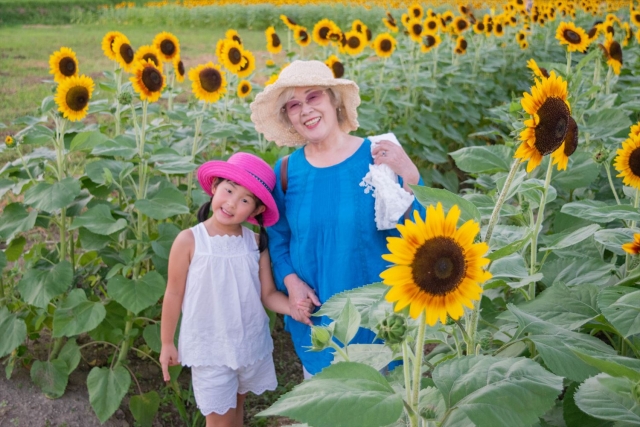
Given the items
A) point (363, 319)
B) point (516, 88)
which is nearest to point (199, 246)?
point (363, 319)

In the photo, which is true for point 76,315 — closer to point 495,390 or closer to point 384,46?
point 495,390

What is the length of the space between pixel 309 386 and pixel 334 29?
4.59 meters

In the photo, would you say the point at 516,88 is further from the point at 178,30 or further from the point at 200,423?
the point at 178,30

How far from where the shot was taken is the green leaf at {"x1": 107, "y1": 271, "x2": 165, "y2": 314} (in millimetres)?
2479

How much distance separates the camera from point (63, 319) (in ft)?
8.48

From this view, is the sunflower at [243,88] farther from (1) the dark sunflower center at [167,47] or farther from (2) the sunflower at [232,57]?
(1) the dark sunflower center at [167,47]

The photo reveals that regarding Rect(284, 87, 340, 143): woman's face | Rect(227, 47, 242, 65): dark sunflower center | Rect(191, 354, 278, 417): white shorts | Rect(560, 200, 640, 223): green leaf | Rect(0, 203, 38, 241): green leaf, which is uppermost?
Rect(227, 47, 242, 65): dark sunflower center

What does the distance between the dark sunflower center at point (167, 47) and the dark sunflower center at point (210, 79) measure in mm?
304

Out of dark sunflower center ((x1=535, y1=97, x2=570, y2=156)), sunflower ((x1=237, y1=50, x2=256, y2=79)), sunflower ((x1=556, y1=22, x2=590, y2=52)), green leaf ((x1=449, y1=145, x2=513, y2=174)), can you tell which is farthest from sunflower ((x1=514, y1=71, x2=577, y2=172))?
sunflower ((x1=237, y1=50, x2=256, y2=79))

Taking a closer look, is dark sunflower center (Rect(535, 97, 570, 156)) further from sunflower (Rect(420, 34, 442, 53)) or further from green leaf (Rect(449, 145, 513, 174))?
sunflower (Rect(420, 34, 442, 53))

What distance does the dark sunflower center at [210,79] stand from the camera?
127 inches

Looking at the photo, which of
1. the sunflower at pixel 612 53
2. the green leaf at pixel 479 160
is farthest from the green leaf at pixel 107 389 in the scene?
the sunflower at pixel 612 53

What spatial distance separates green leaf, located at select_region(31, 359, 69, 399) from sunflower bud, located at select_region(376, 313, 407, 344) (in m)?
2.05

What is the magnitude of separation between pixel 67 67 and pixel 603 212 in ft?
7.69
